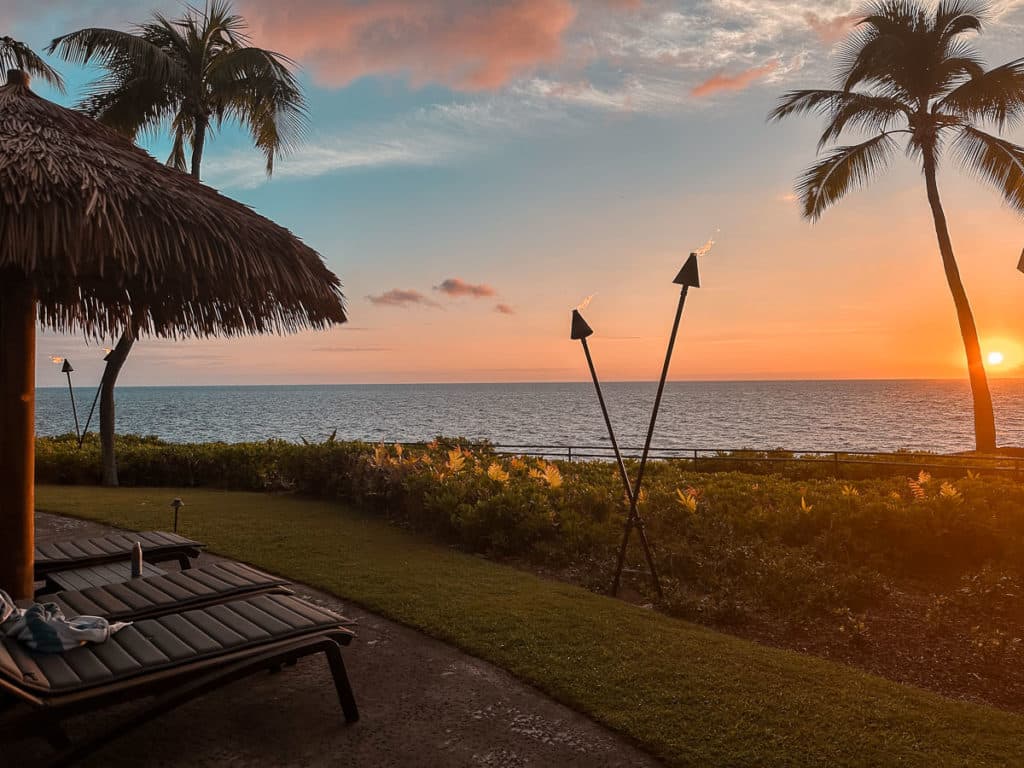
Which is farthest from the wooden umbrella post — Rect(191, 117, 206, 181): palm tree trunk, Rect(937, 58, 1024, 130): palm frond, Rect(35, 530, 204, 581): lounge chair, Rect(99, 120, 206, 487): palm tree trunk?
Rect(937, 58, 1024, 130): palm frond

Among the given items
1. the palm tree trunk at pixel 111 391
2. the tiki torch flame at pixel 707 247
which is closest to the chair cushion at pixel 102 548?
the tiki torch flame at pixel 707 247

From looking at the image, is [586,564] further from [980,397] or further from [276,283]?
[980,397]

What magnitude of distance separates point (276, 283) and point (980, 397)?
16.5 metres

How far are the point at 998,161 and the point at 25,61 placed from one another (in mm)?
20611

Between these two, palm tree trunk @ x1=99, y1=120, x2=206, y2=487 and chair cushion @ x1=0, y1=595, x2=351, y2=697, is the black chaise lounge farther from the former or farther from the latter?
palm tree trunk @ x1=99, y1=120, x2=206, y2=487

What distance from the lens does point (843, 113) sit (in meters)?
15.9

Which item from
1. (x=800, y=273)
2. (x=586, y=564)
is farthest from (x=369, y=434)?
(x=586, y=564)

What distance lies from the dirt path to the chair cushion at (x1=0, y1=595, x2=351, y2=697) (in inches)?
19.8

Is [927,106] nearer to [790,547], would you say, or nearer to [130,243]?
[790,547]

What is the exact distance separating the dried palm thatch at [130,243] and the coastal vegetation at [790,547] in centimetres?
337

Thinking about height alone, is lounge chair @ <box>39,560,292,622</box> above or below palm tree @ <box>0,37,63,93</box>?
below

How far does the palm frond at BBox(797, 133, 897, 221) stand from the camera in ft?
52.7

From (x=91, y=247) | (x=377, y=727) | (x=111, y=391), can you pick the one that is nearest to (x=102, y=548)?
(x=91, y=247)

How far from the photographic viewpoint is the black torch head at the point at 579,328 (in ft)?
20.5
